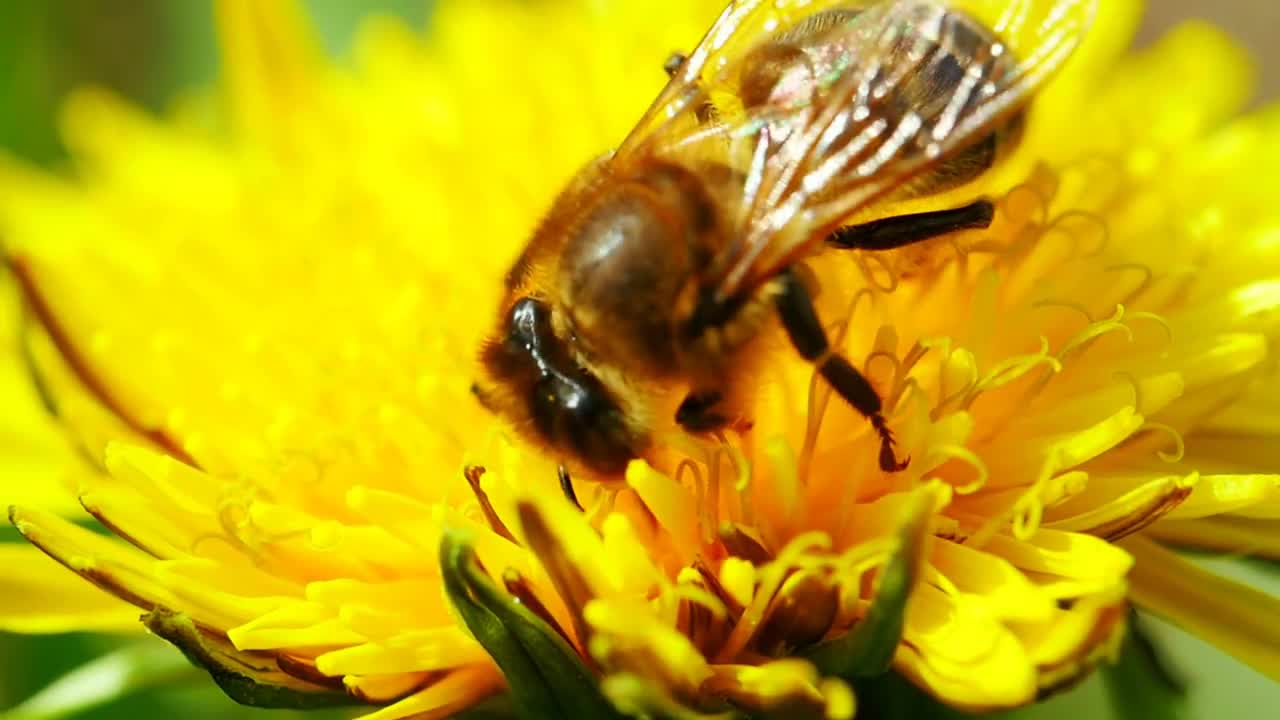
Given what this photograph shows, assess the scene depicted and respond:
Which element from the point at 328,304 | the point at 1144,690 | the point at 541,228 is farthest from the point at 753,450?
the point at 328,304

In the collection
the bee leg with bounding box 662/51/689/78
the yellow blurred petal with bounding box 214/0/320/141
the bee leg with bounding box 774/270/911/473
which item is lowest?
the bee leg with bounding box 774/270/911/473

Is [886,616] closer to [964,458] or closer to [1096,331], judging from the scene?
[964,458]

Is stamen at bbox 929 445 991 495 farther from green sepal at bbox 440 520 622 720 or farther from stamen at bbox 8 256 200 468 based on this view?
stamen at bbox 8 256 200 468

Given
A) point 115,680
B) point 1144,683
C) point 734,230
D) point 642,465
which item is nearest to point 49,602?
point 115,680

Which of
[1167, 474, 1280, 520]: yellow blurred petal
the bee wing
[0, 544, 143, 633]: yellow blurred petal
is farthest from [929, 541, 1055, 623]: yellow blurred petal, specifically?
[0, 544, 143, 633]: yellow blurred petal

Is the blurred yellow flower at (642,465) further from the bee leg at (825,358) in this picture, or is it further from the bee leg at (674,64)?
the bee leg at (674,64)

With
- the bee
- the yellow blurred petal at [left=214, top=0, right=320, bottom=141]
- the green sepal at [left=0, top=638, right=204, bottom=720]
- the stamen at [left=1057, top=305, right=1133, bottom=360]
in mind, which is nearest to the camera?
the bee
